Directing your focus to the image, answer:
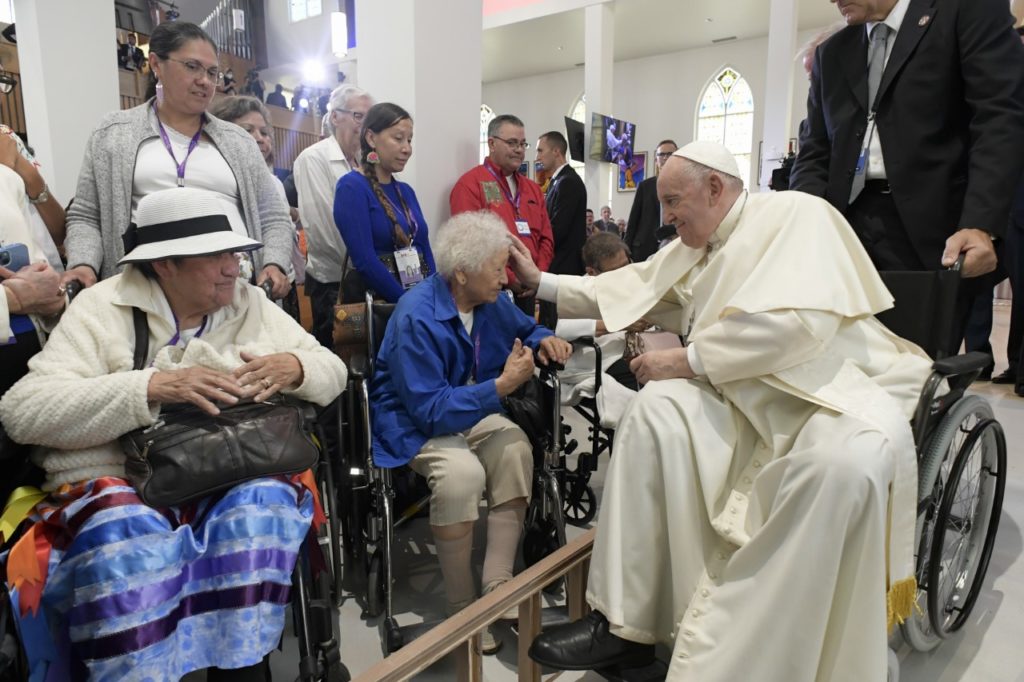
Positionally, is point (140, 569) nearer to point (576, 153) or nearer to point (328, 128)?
point (328, 128)

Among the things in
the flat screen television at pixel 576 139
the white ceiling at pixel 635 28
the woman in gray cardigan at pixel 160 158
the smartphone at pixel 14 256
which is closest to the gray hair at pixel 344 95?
the woman in gray cardigan at pixel 160 158

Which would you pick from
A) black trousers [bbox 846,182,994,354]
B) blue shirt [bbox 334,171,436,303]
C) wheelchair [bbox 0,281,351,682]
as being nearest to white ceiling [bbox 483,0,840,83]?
blue shirt [bbox 334,171,436,303]

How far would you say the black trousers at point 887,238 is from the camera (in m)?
2.03

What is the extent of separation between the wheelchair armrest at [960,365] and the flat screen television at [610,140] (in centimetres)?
778

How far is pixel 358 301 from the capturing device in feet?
8.84

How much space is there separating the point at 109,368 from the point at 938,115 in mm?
2369

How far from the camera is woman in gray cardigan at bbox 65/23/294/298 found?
2049mm

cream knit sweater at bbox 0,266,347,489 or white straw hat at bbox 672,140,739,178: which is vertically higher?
white straw hat at bbox 672,140,739,178

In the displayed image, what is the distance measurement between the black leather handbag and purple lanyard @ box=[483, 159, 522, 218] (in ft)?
6.91

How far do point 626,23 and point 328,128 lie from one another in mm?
10240

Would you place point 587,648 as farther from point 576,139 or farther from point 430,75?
point 576,139

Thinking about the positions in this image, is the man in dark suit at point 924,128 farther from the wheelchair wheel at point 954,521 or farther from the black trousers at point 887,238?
the wheelchair wheel at point 954,521

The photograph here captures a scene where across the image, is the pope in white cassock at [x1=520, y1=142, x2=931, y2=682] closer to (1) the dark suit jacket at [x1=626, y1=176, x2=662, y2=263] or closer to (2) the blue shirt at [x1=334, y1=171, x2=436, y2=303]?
(2) the blue shirt at [x1=334, y1=171, x2=436, y2=303]

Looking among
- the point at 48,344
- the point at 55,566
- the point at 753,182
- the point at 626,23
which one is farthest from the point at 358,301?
the point at 753,182
